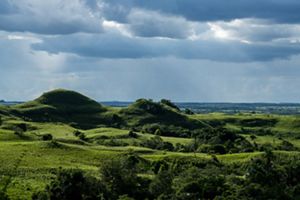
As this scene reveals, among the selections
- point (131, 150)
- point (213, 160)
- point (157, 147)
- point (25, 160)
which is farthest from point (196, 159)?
point (25, 160)

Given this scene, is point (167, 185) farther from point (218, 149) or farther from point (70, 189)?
point (218, 149)

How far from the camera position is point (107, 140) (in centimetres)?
19412

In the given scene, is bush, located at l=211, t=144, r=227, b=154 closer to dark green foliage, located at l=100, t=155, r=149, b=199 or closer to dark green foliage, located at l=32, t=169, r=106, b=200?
dark green foliage, located at l=100, t=155, r=149, b=199

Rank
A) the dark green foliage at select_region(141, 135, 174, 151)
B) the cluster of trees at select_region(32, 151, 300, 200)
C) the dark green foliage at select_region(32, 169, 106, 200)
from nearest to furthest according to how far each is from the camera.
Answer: the dark green foliage at select_region(32, 169, 106, 200)
the cluster of trees at select_region(32, 151, 300, 200)
the dark green foliage at select_region(141, 135, 174, 151)

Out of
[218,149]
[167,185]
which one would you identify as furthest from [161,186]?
[218,149]

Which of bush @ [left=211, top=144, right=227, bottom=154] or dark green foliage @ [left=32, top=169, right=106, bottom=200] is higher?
dark green foliage @ [left=32, top=169, right=106, bottom=200]

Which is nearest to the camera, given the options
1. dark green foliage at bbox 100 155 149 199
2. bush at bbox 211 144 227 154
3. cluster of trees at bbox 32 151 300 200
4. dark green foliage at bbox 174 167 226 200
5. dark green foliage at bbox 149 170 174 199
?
cluster of trees at bbox 32 151 300 200

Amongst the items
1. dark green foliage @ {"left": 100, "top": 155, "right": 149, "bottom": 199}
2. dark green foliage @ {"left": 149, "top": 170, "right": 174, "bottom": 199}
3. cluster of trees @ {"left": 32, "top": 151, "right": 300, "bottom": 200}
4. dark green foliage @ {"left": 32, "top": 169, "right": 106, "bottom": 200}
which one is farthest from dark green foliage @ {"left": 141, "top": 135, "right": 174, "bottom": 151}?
dark green foliage @ {"left": 32, "top": 169, "right": 106, "bottom": 200}

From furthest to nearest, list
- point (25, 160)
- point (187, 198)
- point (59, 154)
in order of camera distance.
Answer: point (59, 154) → point (25, 160) → point (187, 198)

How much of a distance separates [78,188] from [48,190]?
14.6 ft

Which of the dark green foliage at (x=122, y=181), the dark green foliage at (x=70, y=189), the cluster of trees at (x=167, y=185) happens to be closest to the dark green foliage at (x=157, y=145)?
the cluster of trees at (x=167, y=185)

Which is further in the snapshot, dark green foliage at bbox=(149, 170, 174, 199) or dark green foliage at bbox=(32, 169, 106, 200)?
dark green foliage at bbox=(149, 170, 174, 199)

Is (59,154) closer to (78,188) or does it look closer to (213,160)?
(213,160)

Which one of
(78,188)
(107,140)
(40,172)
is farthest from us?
(107,140)
